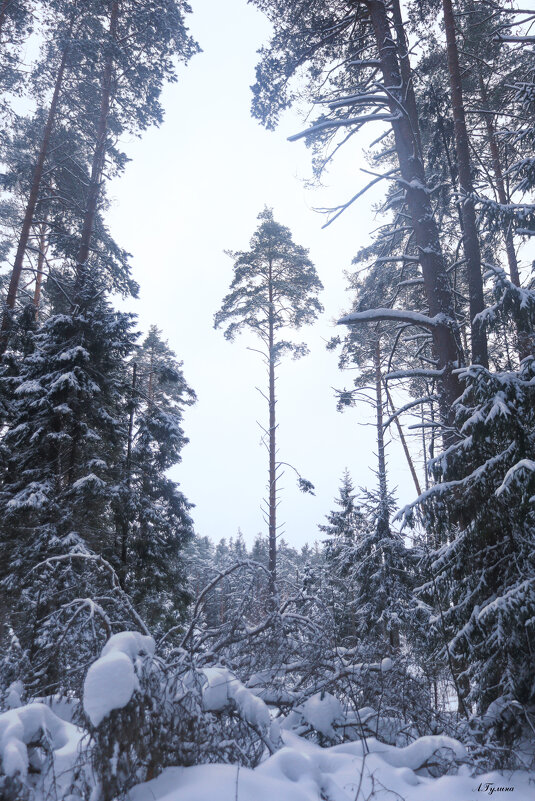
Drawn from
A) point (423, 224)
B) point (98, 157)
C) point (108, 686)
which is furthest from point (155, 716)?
point (98, 157)

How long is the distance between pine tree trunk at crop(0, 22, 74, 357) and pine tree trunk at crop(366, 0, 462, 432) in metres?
8.27

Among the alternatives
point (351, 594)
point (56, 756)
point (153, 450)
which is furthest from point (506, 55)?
point (351, 594)

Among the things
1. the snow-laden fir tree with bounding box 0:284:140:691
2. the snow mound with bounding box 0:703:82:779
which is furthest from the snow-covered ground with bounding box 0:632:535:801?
the snow-laden fir tree with bounding box 0:284:140:691

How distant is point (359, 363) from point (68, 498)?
38.1ft

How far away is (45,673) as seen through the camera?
13.9 ft

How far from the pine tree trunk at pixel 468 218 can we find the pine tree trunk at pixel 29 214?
9.14 meters

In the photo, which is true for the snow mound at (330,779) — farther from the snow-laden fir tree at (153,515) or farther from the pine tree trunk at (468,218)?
the snow-laden fir tree at (153,515)

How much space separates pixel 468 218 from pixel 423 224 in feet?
2.12

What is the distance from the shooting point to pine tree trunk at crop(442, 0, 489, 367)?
18.8ft

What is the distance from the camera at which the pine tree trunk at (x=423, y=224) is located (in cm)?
573

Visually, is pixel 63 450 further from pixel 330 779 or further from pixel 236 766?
pixel 330 779

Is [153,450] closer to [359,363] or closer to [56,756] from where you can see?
[359,363]

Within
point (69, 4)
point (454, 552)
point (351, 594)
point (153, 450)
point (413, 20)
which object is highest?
point (69, 4)

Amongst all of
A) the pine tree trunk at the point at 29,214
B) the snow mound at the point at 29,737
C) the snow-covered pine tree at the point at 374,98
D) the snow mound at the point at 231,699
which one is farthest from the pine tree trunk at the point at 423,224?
the pine tree trunk at the point at 29,214
